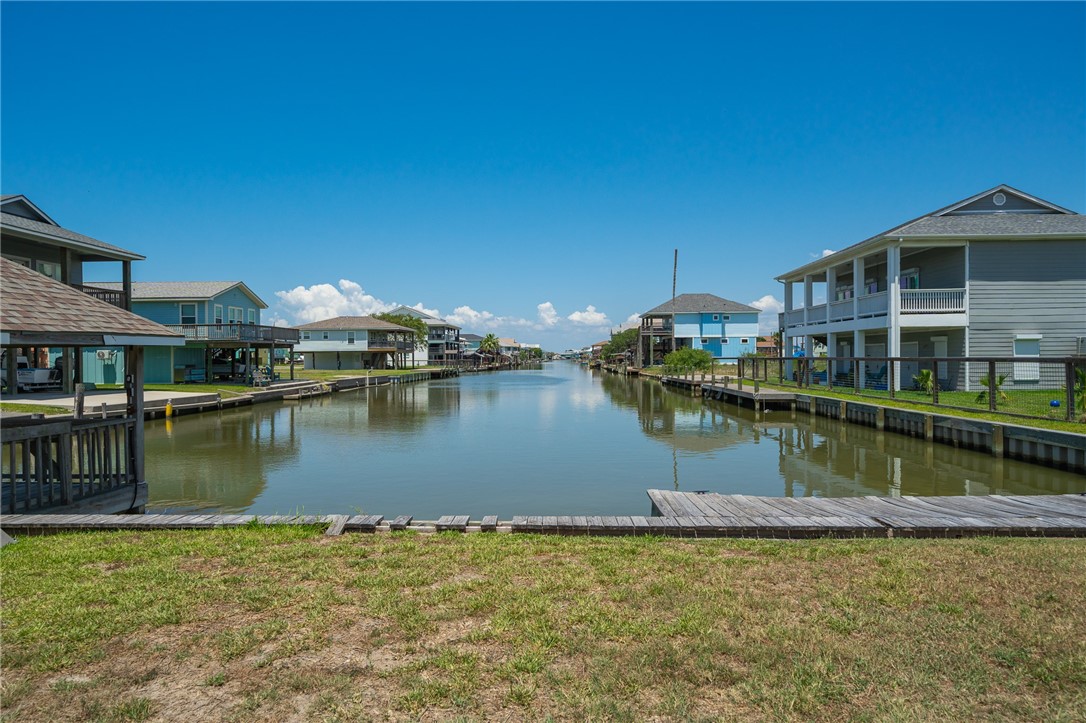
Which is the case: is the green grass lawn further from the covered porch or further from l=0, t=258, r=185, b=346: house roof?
l=0, t=258, r=185, b=346: house roof

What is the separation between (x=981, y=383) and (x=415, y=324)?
264 ft

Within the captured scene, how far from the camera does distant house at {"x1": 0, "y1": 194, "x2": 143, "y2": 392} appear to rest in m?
21.8

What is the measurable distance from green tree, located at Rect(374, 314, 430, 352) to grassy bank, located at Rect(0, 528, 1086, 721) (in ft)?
291

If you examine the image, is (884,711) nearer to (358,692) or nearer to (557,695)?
(557,695)

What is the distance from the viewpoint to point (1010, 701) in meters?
3.32

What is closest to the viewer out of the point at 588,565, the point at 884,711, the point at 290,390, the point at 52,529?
the point at 884,711

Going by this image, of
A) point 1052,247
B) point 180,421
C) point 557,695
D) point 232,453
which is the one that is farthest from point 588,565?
point 1052,247

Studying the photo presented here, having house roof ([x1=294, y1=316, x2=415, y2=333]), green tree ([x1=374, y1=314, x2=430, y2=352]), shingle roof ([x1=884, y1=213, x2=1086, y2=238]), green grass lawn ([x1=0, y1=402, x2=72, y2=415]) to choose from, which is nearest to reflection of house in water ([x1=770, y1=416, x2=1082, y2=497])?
shingle roof ([x1=884, y1=213, x2=1086, y2=238])

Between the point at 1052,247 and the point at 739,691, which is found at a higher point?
the point at 1052,247

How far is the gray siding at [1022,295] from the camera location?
84.3 ft

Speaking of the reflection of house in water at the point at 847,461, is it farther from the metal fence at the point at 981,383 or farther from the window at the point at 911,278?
the window at the point at 911,278

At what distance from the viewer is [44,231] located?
22.1 m

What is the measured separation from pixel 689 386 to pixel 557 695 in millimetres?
43486

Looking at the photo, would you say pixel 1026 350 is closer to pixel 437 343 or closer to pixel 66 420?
pixel 66 420
